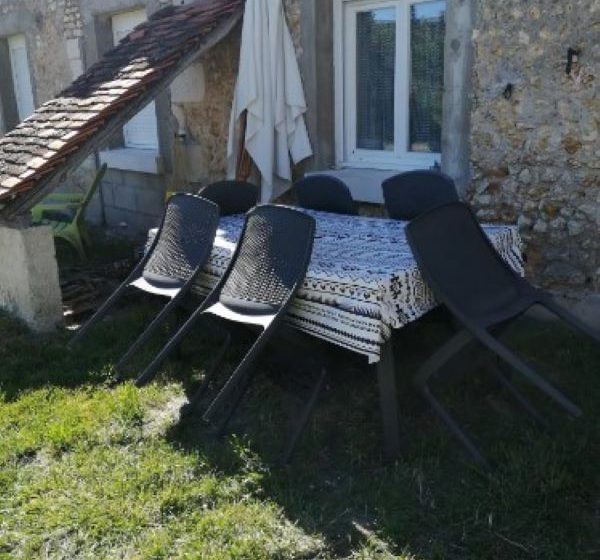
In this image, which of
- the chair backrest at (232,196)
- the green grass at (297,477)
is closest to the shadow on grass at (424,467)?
A: the green grass at (297,477)

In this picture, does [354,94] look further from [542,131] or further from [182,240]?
[182,240]

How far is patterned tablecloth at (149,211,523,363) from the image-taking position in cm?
273

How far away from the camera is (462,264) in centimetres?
299

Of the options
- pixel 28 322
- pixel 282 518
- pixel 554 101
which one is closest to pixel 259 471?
pixel 282 518

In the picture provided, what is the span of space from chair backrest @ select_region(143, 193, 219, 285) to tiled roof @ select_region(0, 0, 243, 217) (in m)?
0.97

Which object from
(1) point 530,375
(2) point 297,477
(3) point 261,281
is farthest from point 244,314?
(1) point 530,375

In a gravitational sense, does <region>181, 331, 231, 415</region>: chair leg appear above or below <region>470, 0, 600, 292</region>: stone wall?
below

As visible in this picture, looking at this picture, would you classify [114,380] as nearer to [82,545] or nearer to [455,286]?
[82,545]

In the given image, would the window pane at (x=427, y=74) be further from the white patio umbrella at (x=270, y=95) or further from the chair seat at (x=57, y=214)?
the chair seat at (x=57, y=214)

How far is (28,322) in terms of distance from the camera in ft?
15.2

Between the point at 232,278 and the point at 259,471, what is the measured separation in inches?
37.8

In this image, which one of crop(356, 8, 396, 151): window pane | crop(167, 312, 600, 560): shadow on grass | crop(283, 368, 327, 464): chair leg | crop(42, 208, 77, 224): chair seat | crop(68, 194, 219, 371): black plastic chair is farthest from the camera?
crop(42, 208, 77, 224): chair seat

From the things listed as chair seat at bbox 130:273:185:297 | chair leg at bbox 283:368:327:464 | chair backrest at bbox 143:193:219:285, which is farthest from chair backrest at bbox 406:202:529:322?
chair seat at bbox 130:273:185:297

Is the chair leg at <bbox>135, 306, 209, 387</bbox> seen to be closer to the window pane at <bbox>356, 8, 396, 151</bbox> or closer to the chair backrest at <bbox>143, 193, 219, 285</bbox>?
the chair backrest at <bbox>143, 193, 219, 285</bbox>
